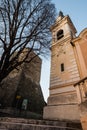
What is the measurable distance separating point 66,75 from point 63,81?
0.65 metres

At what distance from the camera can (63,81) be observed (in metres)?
11.5

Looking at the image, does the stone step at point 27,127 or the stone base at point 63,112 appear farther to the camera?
the stone base at point 63,112

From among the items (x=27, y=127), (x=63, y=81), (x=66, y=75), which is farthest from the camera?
(x=66, y=75)

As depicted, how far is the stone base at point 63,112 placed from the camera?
891 cm

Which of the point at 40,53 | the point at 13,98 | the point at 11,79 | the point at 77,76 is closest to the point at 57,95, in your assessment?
the point at 77,76

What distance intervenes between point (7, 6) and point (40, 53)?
4782mm

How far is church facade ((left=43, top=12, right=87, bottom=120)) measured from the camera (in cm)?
964

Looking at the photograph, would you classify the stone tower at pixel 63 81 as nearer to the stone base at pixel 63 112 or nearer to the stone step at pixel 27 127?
the stone base at pixel 63 112

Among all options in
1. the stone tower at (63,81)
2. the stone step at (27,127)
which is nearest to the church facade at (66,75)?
the stone tower at (63,81)

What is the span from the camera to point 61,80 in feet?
38.6

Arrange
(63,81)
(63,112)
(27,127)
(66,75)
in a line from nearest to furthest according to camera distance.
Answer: (27,127) < (63,112) < (63,81) < (66,75)

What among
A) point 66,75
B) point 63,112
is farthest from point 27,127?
point 66,75

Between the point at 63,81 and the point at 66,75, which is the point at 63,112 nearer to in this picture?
the point at 63,81

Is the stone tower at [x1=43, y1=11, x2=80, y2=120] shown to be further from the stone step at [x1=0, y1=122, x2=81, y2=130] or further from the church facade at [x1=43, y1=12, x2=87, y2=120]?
the stone step at [x1=0, y1=122, x2=81, y2=130]
